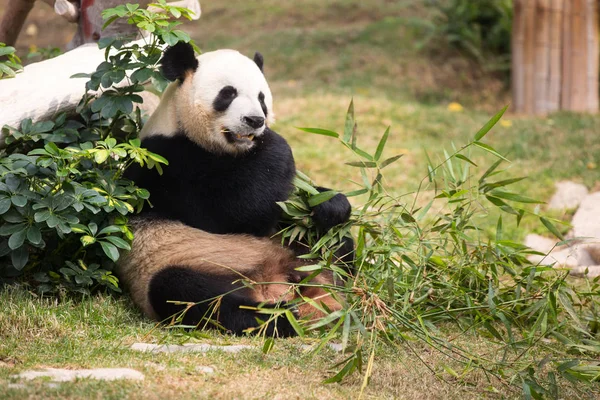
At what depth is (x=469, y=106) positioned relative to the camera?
9.91 meters

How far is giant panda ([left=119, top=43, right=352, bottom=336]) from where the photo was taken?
4.04 meters

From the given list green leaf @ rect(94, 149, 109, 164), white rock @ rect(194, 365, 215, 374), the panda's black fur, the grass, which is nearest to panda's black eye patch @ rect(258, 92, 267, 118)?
the panda's black fur

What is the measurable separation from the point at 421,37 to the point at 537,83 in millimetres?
2194

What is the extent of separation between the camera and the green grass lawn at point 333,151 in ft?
10.4

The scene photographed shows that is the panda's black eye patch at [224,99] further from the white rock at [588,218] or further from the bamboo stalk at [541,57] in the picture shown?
the bamboo stalk at [541,57]

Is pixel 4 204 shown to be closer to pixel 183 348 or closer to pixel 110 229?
pixel 110 229

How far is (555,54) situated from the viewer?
9094mm

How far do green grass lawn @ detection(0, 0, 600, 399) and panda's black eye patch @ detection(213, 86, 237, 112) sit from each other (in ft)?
4.00

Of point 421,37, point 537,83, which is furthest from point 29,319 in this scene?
point 421,37

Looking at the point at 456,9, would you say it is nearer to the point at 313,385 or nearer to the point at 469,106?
the point at 469,106

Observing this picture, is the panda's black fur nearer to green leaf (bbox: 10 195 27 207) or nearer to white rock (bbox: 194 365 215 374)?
green leaf (bbox: 10 195 27 207)

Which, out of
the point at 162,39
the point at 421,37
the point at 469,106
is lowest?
the point at 469,106

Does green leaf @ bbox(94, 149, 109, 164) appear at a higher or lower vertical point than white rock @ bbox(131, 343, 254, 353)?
higher

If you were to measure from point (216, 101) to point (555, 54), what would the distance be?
249 inches
